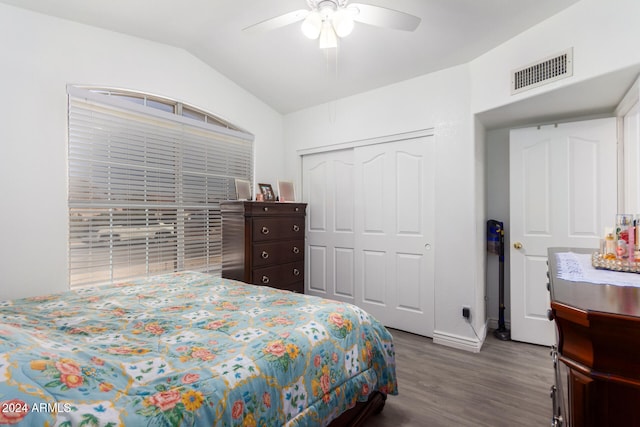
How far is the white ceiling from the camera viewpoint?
7.12ft

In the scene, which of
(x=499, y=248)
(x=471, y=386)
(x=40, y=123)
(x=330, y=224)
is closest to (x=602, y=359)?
(x=471, y=386)

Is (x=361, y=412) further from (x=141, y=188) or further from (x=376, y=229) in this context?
(x=141, y=188)

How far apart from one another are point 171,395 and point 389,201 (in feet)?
9.16

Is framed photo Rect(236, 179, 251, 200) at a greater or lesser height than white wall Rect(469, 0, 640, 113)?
lesser

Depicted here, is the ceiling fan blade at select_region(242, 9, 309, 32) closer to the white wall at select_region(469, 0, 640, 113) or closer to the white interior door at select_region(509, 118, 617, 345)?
the white wall at select_region(469, 0, 640, 113)

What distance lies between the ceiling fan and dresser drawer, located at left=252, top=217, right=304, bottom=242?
1793 mm

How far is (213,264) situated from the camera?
339 cm

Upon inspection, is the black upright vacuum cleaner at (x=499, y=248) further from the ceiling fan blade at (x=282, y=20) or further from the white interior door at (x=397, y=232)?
the ceiling fan blade at (x=282, y=20)

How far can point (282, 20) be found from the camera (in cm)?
187

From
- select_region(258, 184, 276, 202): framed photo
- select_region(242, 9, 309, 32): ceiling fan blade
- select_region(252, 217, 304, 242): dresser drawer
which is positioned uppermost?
select_region(242, 9, 309, 32): ceiling fan blade

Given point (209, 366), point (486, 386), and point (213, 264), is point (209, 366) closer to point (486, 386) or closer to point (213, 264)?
point (486, 386)

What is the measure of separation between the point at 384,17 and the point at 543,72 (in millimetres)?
1332

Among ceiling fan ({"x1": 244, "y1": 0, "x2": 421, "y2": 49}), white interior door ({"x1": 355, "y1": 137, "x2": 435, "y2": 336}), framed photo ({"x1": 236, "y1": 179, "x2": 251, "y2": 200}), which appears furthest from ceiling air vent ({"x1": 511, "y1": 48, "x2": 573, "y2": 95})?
framed photo ({"x1": 236, "y1": 179, "x2": 251, "y2": 200})

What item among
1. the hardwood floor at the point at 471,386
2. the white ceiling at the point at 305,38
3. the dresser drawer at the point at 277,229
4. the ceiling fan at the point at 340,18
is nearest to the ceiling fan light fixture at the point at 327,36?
the ceiling fan at the point at 340,18
